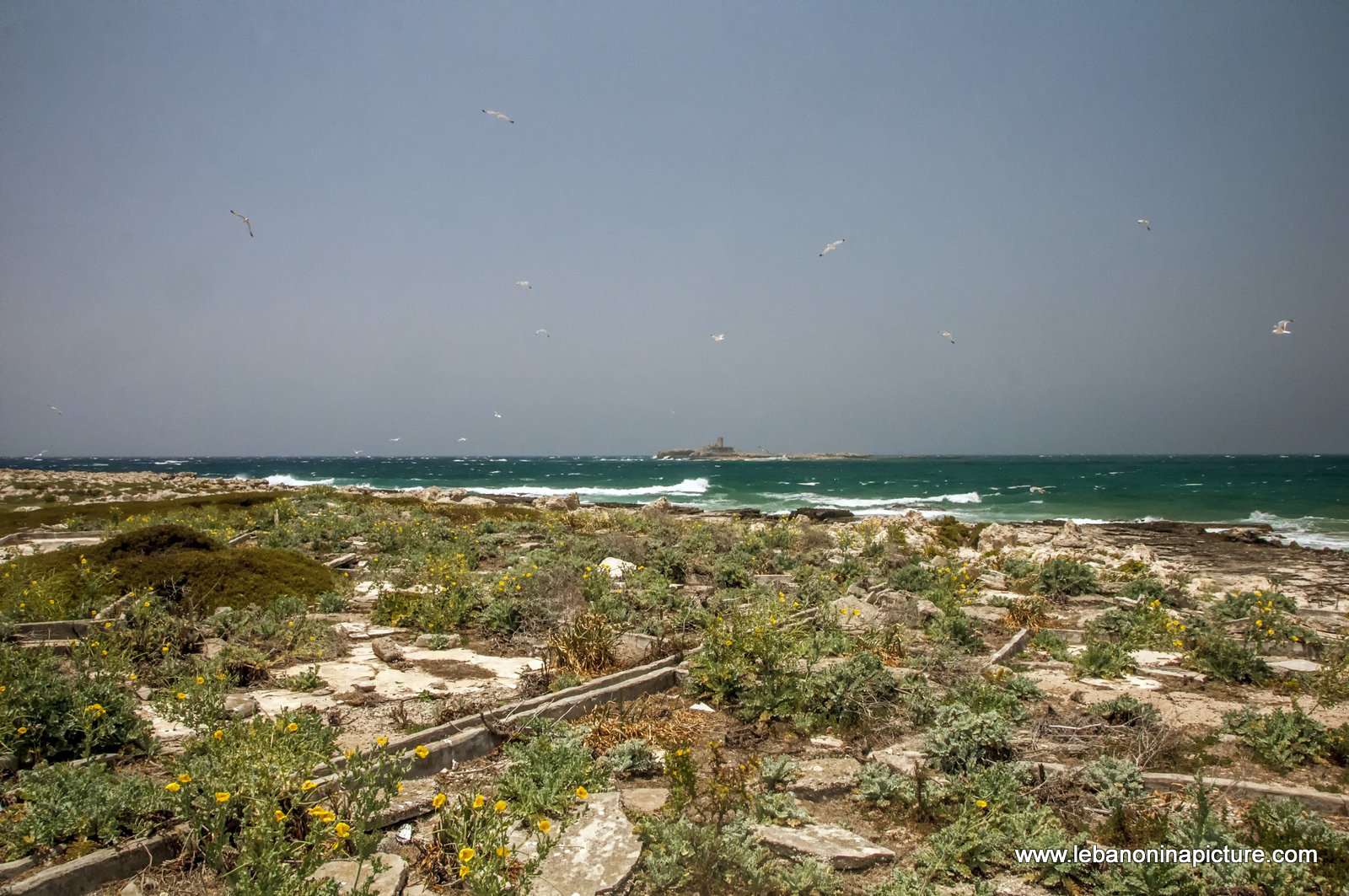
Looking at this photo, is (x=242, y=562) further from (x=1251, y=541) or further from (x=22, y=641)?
(x=1251, y=541)

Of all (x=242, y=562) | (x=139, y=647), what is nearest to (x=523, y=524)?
(x=242, y=562)

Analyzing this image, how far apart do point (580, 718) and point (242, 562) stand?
238 inches

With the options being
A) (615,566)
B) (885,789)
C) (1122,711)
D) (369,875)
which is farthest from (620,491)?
(369,875)

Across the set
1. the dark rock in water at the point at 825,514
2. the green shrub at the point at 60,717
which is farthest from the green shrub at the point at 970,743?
the dark rock in water at the point at 825,514

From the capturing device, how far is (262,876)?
9.48 ft

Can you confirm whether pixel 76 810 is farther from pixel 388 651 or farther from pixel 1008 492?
pixel 1008 492

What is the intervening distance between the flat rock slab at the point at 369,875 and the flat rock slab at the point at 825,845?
189cm

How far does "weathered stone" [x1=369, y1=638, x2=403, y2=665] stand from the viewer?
7.25 m

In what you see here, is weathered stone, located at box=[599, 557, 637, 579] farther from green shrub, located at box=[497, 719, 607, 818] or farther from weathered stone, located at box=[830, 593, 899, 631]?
green shrub, located at box=[497, 719, 607, 818]

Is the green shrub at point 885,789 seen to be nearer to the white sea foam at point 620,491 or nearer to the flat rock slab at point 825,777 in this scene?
the flat rock slab at point 825,777

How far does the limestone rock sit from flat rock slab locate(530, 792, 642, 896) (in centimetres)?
1958

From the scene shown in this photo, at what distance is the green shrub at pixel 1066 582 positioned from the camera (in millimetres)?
11750

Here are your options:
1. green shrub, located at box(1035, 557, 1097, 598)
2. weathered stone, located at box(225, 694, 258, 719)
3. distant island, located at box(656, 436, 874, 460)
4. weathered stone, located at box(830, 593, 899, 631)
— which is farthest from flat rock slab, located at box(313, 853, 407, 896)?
distant island, located at box(656, 436, 874, 460)

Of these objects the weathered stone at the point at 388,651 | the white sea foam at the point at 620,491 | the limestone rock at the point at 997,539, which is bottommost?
the white sea foam at the point at 620,491
